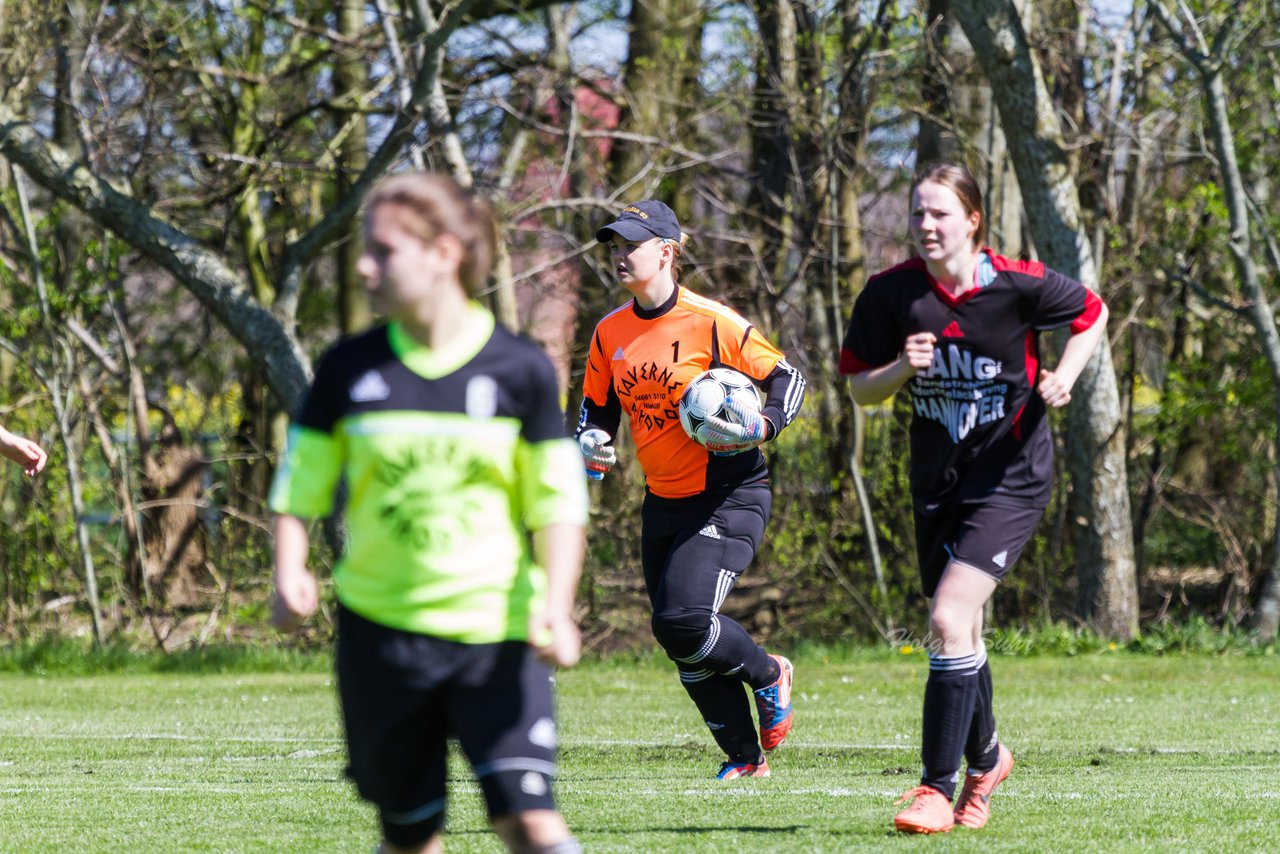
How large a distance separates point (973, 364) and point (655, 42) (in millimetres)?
11772

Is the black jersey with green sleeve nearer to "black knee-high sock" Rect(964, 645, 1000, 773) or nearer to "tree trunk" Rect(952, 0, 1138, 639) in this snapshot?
"black knee-high sock" Rect(964, 645, 1000, 773)

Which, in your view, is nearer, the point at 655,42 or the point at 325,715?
the point at 325,715

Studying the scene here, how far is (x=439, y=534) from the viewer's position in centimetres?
314

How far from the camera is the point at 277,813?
5422 millimetres

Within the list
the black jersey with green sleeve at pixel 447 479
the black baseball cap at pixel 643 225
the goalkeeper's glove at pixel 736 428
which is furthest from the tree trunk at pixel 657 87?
the black jersey with green sleeve at pixel 447 479

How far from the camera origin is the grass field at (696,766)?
16.1 feet

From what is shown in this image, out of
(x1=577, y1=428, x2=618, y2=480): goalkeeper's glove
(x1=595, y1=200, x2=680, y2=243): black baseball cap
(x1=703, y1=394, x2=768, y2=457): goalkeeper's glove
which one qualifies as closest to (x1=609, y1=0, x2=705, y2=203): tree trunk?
(x1=595, y1=200, x2=680, y2=243): black baseball cap

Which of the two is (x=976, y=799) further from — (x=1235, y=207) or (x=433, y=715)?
(x=1235, y=207)

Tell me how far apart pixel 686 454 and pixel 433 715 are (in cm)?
314

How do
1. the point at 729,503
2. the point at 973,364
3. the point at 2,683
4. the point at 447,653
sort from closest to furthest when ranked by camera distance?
the point at 447,653 < the point at 973,364 < the point at 729,503 < the point at 2,683

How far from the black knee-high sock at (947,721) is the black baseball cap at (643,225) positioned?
2.11 meters

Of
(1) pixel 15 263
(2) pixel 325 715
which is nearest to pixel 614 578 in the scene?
(2) pixel 325 715

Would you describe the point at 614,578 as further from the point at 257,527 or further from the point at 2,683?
the point at 2,683

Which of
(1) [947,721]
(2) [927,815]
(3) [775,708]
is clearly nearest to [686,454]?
(3) [775,708]
